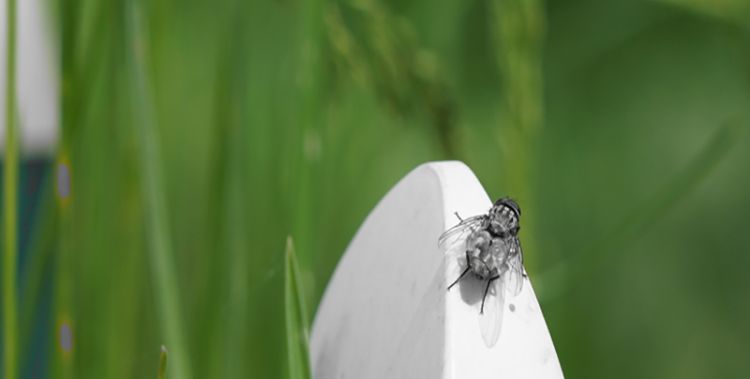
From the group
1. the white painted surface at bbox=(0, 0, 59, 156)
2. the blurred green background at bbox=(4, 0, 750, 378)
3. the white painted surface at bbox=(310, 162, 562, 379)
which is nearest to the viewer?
the white painted surface at bbox=(310, 162, 562, 379)

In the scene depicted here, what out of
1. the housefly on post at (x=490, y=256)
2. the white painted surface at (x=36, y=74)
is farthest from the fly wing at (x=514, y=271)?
the white painted surface at (x=36, y=74)

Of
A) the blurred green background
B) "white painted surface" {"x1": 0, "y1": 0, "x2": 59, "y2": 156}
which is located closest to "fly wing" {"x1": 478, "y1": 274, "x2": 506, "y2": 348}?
the blurred green background

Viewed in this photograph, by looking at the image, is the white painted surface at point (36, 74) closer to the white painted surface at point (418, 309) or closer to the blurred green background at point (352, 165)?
the blurred green background at point (352, 165)

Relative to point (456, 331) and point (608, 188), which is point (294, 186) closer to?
point (456, 331)

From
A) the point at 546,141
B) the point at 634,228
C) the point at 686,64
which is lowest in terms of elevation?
the point at 634,228

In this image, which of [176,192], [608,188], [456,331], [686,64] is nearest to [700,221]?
[608,188]

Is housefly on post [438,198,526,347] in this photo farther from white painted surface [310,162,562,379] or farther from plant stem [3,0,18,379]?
plant stem [3,0,18,379]
